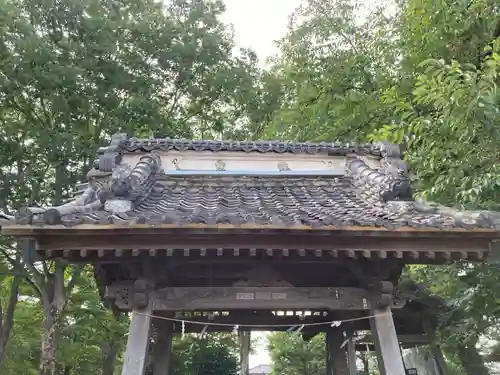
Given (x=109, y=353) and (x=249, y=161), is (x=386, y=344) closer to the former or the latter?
(x=249, y=161)

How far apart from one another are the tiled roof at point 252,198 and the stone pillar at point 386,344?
1.16 meters

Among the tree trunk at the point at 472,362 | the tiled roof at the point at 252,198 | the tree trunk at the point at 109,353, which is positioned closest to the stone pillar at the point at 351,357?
the tiled roof at the point at 252,198

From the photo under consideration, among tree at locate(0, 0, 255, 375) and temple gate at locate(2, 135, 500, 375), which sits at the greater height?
tree at locate(0, 0, 255, 375)

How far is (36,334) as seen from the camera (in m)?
16.0

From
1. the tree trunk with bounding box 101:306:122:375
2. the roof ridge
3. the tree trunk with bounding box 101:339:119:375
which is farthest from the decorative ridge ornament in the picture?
the tree trunk with bounding box 101:339:119:375

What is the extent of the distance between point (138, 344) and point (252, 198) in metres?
2.30

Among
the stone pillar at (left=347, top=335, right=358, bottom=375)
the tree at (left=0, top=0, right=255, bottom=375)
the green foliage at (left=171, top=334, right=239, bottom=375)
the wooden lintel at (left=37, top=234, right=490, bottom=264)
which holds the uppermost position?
the tree at (left=0, top=0, right=255, bottom=375)

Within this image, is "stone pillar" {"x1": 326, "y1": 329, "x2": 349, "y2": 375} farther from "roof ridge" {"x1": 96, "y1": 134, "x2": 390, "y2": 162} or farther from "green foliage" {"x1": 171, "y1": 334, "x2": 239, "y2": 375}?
"green foliage" {"x1": 171, "y1": 334, "x2": 239, "y2": 375}

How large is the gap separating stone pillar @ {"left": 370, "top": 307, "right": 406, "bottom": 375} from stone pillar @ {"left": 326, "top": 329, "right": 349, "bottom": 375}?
2644 millimetres

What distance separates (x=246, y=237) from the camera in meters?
4.59

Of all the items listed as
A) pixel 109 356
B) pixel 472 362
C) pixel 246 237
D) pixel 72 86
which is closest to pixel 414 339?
pixel 472 362

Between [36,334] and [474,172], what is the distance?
1508cm

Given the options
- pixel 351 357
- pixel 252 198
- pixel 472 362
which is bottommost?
pixel 351 357

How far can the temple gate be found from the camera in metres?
4.48
